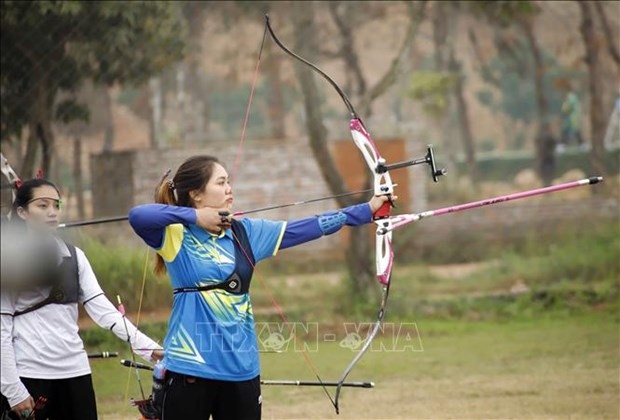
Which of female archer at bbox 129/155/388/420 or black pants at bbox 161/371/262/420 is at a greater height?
female archer at bbox 129/155/388/420

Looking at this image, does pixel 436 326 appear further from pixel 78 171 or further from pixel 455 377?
pixel 78 171

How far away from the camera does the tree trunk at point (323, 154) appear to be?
1313 centimetres

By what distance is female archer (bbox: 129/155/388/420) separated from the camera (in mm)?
4641

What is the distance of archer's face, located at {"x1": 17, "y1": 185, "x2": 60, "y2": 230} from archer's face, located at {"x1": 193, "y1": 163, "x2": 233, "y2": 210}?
75 cm

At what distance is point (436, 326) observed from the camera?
535 inches

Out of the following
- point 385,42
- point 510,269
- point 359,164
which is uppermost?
point 385,42

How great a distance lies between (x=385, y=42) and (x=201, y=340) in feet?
63.3

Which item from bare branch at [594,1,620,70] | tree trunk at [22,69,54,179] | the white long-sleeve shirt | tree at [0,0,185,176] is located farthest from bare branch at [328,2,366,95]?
the white long-sleeve shirt

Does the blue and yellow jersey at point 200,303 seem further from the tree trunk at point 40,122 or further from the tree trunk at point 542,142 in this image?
the tree trunk at point 542,142

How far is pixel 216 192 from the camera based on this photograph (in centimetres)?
484

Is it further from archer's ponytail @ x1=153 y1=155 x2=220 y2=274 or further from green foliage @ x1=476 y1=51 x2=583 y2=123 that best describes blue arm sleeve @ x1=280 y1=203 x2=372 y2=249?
green foliage @ x1=476 y1=51 x2=583 y2=123

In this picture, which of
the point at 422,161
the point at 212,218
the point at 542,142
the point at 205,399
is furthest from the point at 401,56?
the point at 542,142

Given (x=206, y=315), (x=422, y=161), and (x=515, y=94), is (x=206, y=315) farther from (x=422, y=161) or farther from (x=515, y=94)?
(x=515, y=94)

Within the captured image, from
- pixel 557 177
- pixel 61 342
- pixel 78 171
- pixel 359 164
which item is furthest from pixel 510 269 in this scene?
pixel 61 342
